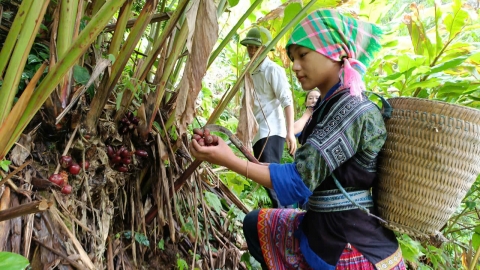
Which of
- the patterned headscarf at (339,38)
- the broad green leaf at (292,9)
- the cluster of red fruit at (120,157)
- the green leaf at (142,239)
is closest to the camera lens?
the patterned headscarf at (339,38)

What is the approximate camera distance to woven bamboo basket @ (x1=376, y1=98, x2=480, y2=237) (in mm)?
1106

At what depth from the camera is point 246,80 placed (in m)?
1.33

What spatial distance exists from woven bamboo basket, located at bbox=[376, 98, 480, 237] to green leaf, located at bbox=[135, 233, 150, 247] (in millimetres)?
833

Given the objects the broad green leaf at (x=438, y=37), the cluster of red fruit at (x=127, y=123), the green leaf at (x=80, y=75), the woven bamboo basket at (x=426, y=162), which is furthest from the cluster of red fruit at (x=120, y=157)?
the broad green leaf at (x=438, y=37)

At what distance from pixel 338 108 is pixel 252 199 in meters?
1.60

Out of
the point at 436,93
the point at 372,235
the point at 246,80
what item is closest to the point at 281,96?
the point at 436,93

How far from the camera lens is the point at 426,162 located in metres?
1.14

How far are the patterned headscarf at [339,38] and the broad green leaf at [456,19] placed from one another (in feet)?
4.20

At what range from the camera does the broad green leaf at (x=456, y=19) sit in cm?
225

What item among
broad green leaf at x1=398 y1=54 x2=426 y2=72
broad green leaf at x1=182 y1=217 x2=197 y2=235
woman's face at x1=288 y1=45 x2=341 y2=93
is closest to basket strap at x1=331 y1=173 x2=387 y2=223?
woman's face at x1=288 y1=45 x2=341 y2=93

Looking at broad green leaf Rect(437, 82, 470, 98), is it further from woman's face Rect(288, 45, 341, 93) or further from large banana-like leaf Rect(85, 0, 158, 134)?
large banana-like leaf Rect(85, 0, 158, 134)

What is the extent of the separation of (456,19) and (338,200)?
1.63m

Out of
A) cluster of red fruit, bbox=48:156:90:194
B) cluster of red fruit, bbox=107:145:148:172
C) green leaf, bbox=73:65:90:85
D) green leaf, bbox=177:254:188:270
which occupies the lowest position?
green leaf, bbox=177:254:188:270

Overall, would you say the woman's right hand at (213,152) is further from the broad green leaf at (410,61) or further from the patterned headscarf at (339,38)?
the broad green leaf at (410,61)
